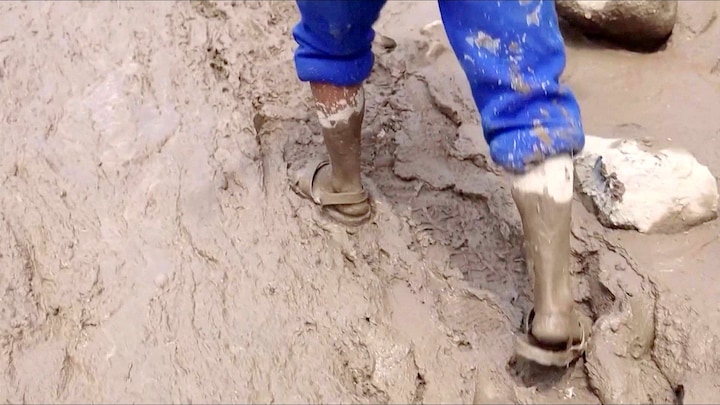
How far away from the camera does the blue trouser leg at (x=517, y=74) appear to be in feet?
3.85

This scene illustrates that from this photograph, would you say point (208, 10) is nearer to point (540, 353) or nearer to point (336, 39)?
point (336, 39)

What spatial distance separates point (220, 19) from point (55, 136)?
0.73 metres

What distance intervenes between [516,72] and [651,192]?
69 cm

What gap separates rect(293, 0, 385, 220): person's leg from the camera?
141 cm

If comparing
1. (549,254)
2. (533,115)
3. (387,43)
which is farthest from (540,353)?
(387,43)

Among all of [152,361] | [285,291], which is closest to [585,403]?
[285,291]

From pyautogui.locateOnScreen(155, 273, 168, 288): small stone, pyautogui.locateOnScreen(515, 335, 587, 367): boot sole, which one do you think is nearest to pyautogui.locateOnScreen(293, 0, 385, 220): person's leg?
pyautogui.locateOnScreen(155, 273, 168, 288): small stone

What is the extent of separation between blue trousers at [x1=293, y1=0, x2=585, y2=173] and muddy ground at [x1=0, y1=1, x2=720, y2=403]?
499 mm

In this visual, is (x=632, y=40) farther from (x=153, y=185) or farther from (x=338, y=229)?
(x=153, y=185)

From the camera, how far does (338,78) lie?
5.16 feet

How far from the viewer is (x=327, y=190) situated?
186 cm

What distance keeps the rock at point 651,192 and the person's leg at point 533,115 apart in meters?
0.41

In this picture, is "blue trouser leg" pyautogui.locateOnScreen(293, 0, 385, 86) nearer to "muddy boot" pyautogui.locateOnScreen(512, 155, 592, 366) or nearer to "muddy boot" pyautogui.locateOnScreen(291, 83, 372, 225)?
"muddy boot" pyautogui.locateOnScreen(291, 83, 372, 225)

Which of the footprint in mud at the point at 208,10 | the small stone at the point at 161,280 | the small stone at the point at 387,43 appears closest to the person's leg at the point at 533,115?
the small stone at the point at 161,280
